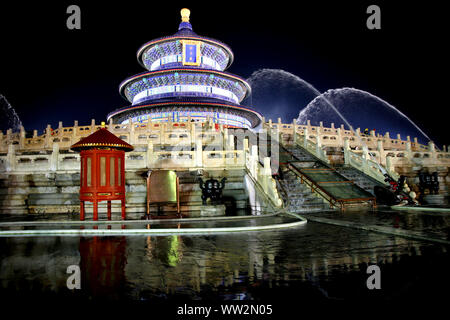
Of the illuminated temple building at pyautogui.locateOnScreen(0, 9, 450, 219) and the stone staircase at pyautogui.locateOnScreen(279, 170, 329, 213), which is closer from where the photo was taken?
the stone staircase at pyautogui.locateOnScreen(279, 170, 329, 213)

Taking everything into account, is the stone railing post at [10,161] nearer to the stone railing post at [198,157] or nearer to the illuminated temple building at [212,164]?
the illuminated temple building at [212,164]

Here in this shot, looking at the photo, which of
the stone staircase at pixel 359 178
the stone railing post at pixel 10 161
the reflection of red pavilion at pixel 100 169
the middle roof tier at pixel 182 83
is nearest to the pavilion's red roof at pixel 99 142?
the reflection of red pavilion at pixel 100 169

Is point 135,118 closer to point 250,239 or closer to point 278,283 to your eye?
point 250,239

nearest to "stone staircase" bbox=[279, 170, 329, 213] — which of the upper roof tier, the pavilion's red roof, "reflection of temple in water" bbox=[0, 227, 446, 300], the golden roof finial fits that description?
"reflection of temple in water" bbox=[0, 227, 446, 300]

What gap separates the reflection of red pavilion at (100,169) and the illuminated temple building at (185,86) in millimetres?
18489

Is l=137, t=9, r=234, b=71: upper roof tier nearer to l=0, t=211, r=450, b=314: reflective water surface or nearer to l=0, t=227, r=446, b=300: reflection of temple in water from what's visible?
l=0, t=227, r=446, b=300: reflection of temple in water

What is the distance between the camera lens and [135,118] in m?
34.3

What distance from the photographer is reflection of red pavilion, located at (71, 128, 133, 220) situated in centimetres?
1098

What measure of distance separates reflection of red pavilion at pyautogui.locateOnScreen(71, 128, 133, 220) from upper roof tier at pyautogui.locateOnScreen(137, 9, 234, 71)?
27101mm

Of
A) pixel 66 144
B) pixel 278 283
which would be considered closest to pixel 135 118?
pixel 66 144

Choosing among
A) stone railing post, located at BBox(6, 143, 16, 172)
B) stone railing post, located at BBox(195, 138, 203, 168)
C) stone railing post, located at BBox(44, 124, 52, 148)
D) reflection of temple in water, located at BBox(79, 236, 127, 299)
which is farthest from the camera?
stone railing post, located at BBox(44, 124, 52, 148)

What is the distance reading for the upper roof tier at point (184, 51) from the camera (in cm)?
3853

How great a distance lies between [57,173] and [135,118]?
67.6 feet

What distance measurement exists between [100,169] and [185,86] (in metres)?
26.1
